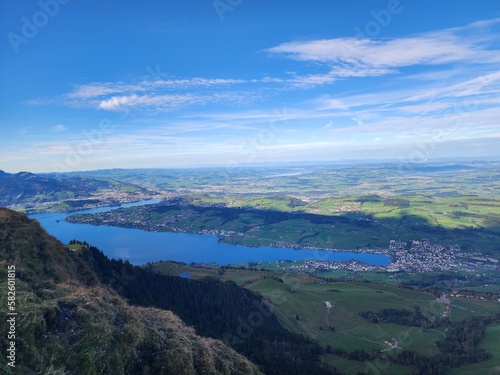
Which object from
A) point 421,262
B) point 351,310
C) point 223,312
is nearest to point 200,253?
point 351,310

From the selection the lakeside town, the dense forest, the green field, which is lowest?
Answer: the lakeside town

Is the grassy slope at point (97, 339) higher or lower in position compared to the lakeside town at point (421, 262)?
higher

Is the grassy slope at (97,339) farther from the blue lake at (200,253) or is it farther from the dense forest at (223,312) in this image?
the blue lake at (200,253)

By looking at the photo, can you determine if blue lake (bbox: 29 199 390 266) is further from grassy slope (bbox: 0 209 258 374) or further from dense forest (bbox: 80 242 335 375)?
grassy slope (bbox: 0 209 258 374)

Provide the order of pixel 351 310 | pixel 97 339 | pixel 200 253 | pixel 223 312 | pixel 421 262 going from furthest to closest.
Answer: pixel 200 253 < pixel 421 262 < pixel 351 310 < pixel 223 312 < pixel 97 339

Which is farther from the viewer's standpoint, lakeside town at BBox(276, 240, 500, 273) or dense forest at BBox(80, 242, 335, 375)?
lakeside town at BBox(276, 240, 500, 273)

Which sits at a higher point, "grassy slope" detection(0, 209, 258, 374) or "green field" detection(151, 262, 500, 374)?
"grassy slope" detection(0, 209, 258, 374)

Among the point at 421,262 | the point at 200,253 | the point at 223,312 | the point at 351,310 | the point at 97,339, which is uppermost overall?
the point at 97,339

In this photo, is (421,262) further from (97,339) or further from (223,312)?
(97,339)

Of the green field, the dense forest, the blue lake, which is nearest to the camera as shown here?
the dense forest

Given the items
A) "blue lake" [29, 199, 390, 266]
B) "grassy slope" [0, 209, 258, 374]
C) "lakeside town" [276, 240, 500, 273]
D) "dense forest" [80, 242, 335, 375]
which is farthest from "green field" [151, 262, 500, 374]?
"blue lake" [29, 199, 390, 266]

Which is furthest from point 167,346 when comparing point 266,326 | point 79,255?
point 266,326

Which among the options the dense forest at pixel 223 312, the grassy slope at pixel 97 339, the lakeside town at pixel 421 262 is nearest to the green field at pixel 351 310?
the dense forest at pixel 223 312
